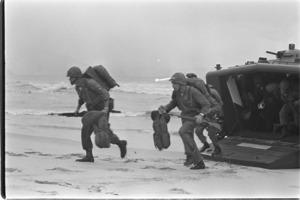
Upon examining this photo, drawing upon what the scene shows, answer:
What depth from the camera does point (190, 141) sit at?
9.48 meters

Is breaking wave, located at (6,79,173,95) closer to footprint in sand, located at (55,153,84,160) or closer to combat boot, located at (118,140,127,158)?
combat boot, located at (118,140,127,158)

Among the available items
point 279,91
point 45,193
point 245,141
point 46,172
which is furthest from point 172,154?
point 45,193

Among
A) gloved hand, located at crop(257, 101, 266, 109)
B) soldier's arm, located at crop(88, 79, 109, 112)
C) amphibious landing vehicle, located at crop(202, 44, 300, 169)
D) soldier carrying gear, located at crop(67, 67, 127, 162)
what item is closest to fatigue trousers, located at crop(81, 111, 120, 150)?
soldier carrying gear, located at crop(67, 67, 127, 162)

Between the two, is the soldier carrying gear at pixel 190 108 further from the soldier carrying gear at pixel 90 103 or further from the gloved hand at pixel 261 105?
the gloved hand at pixel 261 105

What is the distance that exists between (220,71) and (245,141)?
1.13m

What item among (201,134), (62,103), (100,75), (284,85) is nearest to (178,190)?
(100,75)

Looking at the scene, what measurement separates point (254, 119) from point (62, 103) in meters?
3.89

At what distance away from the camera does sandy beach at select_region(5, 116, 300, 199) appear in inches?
318

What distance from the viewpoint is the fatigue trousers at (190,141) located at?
31.1ft

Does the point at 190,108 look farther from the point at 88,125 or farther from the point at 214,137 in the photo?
the point at 88,125

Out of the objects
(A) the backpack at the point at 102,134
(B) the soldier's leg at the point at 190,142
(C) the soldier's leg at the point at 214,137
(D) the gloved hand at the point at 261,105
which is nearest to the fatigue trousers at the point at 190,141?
(B) the soldier's leg at the point at 190,142

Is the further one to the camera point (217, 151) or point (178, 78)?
point (217, 151)

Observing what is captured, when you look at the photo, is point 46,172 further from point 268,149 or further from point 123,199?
point 268,149

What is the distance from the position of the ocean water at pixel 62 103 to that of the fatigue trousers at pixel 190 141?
141 centimetres
